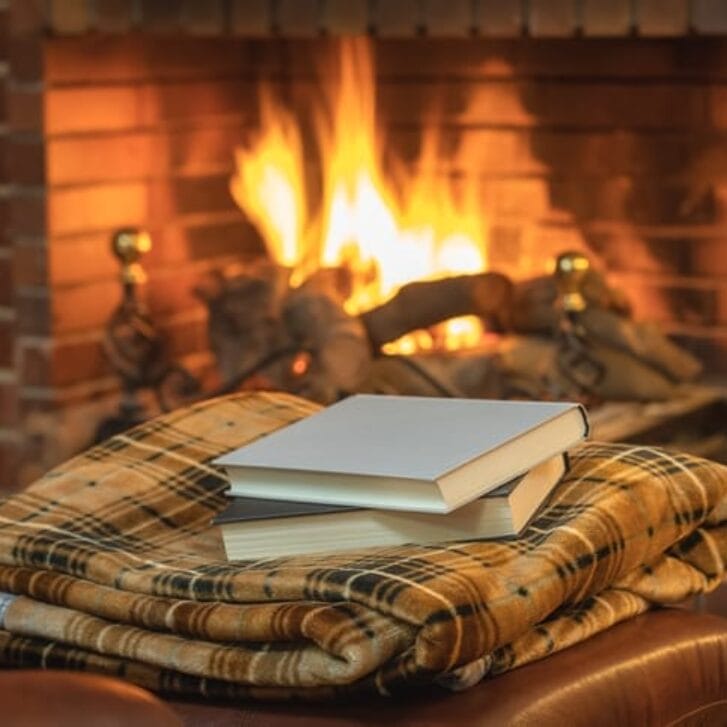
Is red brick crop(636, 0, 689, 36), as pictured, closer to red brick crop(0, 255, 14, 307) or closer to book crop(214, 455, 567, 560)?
red brick crop(0, 255, 14, 307)

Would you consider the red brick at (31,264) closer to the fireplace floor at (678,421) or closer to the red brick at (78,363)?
the red brick at (78,363)

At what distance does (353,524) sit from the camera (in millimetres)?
1069

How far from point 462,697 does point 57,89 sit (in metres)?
1.68

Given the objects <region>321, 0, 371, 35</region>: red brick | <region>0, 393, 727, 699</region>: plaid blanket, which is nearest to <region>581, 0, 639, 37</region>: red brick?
<region>321, 0, 371, 35</region>: red brick

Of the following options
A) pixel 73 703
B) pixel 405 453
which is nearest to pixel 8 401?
pixel 405 453

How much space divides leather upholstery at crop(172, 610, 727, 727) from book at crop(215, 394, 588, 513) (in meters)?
0.10

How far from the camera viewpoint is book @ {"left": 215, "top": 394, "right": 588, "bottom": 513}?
1046 millimetres

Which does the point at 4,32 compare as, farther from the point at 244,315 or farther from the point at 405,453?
the point at 405,453

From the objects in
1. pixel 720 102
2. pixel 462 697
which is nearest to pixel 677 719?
pixel 462 697

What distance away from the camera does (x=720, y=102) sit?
8.10 ft

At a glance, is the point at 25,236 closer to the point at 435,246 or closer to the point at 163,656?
the point at 435,246

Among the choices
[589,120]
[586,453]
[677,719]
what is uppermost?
[589,120]

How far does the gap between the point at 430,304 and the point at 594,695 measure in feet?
4.79

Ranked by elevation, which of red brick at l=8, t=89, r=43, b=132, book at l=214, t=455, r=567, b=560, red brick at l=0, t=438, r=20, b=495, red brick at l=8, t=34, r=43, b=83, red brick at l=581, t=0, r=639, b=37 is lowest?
red brick at l=0, t=438, r=20, b=495
